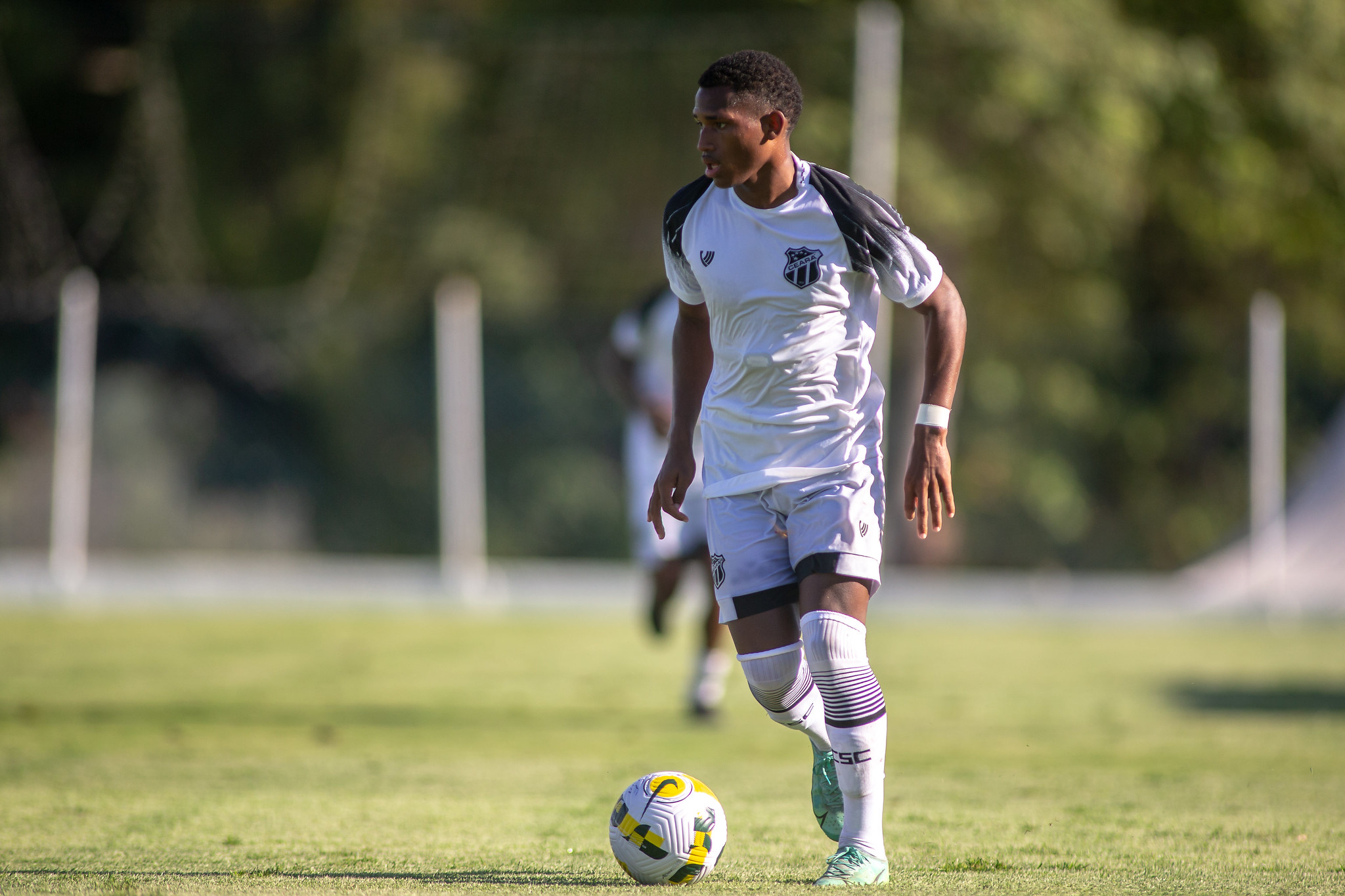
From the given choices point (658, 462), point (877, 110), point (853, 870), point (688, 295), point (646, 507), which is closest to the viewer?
point (853, 870)

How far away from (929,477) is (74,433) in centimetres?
1412

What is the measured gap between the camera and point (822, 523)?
4.21 metres

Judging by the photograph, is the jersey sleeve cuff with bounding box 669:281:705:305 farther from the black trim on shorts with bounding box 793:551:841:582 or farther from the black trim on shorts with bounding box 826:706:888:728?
the black trim on shorts with bounding box 826:706:888:728

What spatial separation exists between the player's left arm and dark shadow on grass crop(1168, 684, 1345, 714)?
17.3 feet

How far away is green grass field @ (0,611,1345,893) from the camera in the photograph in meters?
4.36

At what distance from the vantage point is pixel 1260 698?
934 cm

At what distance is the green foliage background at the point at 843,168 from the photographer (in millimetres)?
16609

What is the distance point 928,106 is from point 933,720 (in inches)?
471

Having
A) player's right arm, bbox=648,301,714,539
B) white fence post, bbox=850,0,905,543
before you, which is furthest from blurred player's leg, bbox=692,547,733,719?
white fence post, bbox=850,0,905,543

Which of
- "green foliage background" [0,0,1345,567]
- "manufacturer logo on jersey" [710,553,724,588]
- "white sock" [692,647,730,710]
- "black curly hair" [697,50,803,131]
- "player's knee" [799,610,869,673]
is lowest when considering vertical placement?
"white sock" [692,647,730,710]

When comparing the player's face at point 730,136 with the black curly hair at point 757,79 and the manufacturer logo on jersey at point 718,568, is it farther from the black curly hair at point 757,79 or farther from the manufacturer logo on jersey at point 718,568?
the manufacturer logo on jersey at point 718,568

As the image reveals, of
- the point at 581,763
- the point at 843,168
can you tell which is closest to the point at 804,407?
the point at 581,763

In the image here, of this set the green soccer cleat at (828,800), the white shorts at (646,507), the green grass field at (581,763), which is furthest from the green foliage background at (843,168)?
the green soccer cleat at (828,800)

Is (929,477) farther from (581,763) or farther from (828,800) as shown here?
(581,763)
